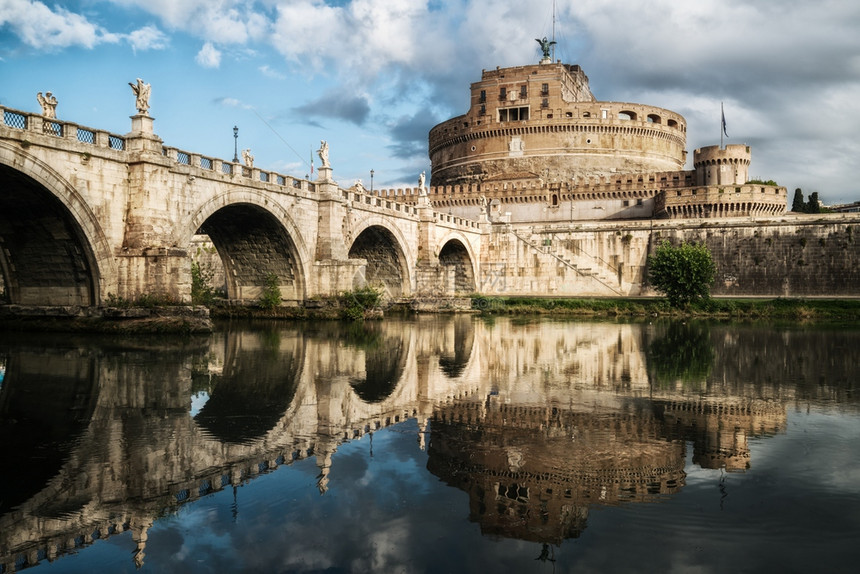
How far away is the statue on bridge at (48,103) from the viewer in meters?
23.0

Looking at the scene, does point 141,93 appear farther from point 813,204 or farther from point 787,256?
point 813,204

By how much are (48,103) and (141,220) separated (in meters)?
5.22

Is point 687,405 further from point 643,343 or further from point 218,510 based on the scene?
point 643,343

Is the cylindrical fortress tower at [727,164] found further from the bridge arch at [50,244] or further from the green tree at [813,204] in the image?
the bridge arch at [50,244]

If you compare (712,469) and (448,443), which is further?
(448,443)

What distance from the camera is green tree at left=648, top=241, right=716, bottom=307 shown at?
1513 inches

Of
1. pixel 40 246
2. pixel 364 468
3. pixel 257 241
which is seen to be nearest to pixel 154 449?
pixel 364 468

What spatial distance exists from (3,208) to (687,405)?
21400 mm

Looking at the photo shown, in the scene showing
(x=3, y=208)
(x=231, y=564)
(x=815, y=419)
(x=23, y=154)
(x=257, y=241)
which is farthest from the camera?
(x=257, y=241)

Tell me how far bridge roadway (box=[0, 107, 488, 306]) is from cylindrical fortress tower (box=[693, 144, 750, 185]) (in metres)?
37.7

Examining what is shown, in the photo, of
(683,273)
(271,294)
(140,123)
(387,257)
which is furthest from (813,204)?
(140,123)

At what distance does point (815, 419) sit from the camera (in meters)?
10.9

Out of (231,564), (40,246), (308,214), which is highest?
(308,214)

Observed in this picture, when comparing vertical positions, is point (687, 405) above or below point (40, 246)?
below
